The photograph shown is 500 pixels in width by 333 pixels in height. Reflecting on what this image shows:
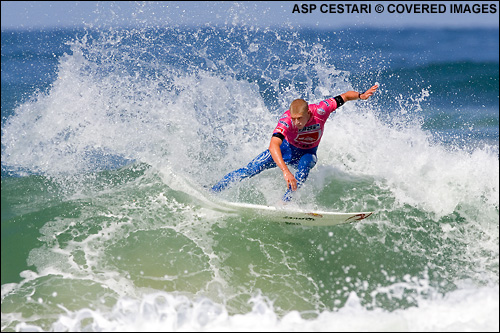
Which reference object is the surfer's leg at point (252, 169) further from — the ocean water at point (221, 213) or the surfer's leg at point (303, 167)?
the surfer's leg at point (303, 167)

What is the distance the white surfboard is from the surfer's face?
45.8 inches

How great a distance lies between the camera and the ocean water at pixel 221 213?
208 inches

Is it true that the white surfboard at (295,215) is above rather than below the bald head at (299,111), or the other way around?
below

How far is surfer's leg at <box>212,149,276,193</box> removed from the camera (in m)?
6.99

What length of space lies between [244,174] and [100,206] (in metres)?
2.27

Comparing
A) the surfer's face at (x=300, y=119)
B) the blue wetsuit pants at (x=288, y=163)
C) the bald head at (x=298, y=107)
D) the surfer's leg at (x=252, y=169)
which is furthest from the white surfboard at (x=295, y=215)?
the bald head at (x=298, y=107)

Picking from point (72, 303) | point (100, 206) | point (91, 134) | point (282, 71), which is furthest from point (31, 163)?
point (282, 71)

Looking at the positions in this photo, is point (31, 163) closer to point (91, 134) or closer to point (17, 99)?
point (91, 134)

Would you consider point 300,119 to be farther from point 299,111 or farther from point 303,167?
point 303,167

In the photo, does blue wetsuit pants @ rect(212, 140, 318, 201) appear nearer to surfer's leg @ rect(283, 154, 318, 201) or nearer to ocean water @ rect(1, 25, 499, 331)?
surfer's leg @ rect(283, 154, 318, 201)

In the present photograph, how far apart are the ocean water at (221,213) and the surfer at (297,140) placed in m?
0.36

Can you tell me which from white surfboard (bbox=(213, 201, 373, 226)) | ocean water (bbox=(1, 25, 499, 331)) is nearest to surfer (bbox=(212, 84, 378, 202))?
white surfboard (bbox=(213, 201, 373, 226))

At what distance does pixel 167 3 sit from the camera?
63.7 ft

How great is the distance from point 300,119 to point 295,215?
136 centimetres
